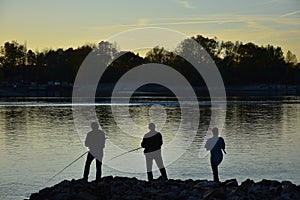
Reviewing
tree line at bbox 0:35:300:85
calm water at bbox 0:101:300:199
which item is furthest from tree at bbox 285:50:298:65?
calm water at bbox 0:101:300:199

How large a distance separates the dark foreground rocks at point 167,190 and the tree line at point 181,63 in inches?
4962

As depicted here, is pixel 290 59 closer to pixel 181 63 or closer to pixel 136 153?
pixel 181 63

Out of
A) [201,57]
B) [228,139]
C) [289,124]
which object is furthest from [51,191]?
[201,57]

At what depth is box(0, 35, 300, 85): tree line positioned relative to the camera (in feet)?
484

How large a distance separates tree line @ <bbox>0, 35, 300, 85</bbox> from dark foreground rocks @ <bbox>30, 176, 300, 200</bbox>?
4962 inches

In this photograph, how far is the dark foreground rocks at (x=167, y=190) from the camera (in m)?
14.7

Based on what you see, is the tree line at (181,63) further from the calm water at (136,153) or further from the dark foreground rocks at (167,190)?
the dark foreground rocks at (167,190)

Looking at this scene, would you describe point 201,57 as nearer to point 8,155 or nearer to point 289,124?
point 289,124

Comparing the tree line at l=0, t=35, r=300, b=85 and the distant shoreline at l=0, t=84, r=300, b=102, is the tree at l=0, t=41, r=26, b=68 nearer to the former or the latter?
the tree line at l=0, t=35, r=300, b=85

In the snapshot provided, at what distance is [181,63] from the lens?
150 metres

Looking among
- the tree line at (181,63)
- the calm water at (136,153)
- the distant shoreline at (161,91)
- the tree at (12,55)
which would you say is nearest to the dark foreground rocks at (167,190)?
the calm water at (136,153)

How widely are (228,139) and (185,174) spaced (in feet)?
34.3

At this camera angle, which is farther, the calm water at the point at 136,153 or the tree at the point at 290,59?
the tree at the point at 290,59

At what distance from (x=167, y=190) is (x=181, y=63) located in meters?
135
